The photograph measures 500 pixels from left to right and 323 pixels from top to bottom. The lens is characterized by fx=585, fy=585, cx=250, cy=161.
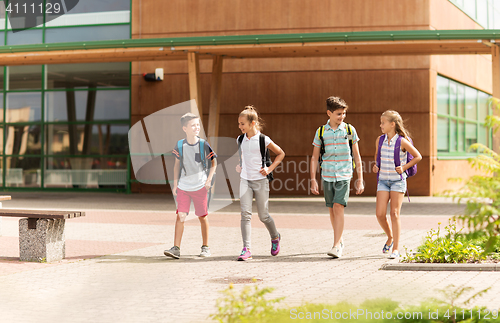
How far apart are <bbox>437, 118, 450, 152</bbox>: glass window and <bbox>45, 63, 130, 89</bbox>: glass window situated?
1090cm

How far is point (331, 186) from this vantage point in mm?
7309

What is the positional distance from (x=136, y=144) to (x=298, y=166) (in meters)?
5.79

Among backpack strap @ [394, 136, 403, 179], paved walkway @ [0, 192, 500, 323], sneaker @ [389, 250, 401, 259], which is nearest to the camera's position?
paved walkway @ [0, 192, 500, 323]

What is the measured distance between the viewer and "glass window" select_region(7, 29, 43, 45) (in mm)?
21203

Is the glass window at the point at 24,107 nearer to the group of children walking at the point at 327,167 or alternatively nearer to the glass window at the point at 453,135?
the glass window at the point at 453,135

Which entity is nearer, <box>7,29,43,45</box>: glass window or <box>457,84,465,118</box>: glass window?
<box>7,29,43,45</box>: glass window

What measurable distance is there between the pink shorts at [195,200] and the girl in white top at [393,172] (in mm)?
2176

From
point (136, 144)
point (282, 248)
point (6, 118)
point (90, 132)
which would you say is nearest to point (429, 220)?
point (282, 248)

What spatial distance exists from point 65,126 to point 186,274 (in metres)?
16.1

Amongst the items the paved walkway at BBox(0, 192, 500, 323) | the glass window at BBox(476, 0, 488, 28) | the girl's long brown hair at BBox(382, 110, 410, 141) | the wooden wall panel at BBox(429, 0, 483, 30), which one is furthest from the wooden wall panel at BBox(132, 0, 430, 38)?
the girl's long brown hair at BBox(382, 110, 410, 141)

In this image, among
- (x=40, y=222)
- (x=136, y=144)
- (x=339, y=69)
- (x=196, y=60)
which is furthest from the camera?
(x=136, y=144)

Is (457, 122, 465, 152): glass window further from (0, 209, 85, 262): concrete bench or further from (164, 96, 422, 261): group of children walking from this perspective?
(0, 209, 85, 262): concrete bench

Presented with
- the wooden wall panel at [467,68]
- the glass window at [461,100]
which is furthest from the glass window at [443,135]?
the wooden wall panel at [467,68]

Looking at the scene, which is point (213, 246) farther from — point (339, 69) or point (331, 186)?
point (339, 69)
